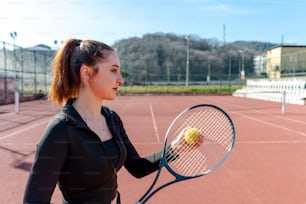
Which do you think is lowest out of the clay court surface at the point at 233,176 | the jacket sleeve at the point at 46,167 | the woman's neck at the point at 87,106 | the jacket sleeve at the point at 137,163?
the clay court surface at the point at 233,176

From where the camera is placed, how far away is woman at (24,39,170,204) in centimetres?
118

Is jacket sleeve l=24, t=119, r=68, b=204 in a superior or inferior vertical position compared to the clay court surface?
superior

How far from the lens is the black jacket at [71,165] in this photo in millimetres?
1171

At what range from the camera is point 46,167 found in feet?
3.85

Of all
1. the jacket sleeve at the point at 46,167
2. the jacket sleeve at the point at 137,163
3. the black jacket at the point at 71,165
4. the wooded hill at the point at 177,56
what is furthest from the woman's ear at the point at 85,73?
the wooded hill at the point at 177,56

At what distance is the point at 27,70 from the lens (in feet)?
74.4

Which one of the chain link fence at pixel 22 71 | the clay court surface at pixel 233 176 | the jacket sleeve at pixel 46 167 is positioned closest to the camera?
the jacket sleeve at pixel 46 167

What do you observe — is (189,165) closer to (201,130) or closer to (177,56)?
(201,130)

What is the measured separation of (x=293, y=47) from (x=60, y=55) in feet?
105

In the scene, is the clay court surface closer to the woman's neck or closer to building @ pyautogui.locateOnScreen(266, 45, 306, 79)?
the woman's neck

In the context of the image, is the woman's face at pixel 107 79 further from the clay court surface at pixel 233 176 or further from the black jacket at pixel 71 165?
the clay court surface at pixel 233 176

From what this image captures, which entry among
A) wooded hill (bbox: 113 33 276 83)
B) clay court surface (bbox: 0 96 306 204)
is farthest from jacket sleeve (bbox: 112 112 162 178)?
wooded hill (bbox: 113 33 276 83)

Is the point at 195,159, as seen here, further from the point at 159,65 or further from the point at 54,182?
the point at 159,65

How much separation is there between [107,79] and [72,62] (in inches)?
6.5
